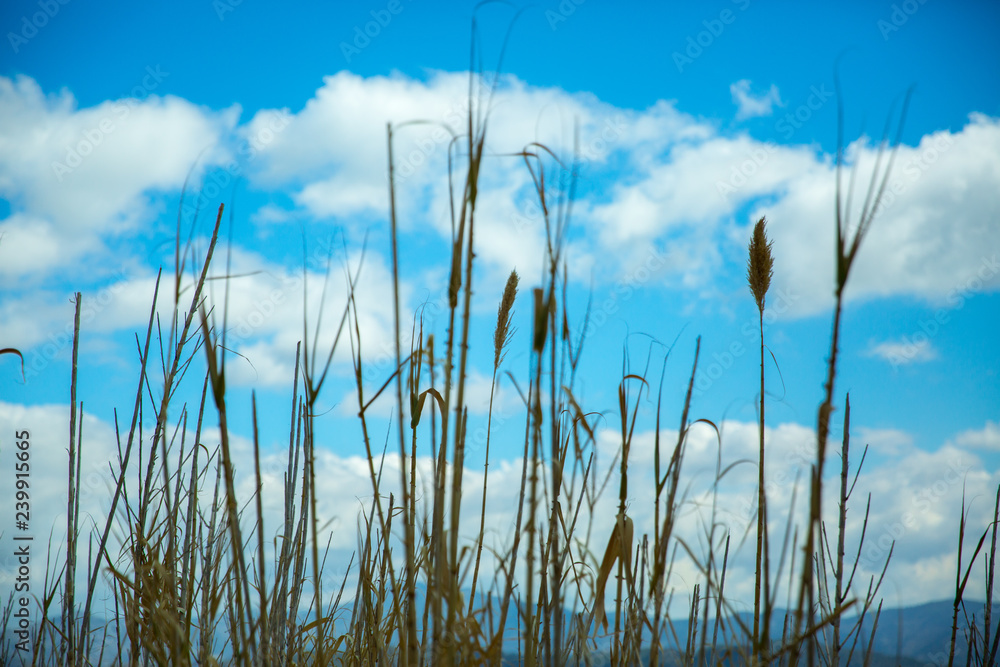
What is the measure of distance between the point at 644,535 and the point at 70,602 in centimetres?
166

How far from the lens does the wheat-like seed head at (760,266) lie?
91.4 inches

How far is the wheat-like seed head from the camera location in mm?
2322

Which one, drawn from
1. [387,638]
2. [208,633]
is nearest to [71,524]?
[208,633]

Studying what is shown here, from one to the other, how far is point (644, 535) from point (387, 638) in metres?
0.83

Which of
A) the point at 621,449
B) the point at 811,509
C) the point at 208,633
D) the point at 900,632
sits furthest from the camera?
the point at 900,632

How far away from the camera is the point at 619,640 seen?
1717mm

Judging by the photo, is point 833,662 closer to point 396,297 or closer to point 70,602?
point 396,297

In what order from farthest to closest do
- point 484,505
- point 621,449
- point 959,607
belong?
point 959,607
point 484,505
point 621,449

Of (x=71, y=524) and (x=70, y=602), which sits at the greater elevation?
(x=71, y=524)

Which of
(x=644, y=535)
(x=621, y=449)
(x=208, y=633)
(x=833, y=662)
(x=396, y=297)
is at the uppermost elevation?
(x=396, y=297)

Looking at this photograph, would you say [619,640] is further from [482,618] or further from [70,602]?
[70,602]

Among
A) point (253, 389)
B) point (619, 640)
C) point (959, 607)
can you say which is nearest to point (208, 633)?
point (253, 389)

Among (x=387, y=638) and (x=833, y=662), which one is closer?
(x=833, y=662)

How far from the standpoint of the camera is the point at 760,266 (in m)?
2.34
